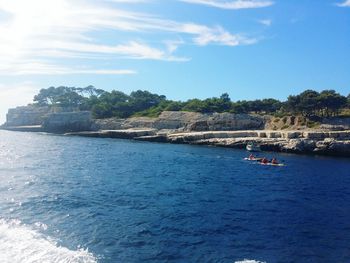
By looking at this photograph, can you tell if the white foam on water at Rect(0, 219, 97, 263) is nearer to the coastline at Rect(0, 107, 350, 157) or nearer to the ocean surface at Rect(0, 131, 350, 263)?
the ocean surface at Rect(0, 131, 350, 263)

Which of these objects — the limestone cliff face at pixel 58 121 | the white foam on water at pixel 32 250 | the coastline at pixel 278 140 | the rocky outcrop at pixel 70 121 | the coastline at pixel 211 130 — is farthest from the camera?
the limestone cliff face at pixel 58 121

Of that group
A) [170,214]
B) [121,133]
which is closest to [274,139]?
[121,133]

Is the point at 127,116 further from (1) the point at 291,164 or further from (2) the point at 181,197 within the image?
(2) the point at 181,197

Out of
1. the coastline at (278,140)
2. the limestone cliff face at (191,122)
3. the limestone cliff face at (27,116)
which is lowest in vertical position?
the coastline at (278,140)

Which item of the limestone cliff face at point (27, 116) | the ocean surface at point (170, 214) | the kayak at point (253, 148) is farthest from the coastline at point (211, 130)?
the ocean surface at point (170, 214)

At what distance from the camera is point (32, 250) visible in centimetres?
2078

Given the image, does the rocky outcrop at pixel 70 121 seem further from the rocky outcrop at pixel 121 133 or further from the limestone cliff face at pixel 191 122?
the rocky outcrop at pixel 121 133

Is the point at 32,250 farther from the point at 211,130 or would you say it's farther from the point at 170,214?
the point at 211,130

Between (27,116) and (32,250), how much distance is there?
141 meters

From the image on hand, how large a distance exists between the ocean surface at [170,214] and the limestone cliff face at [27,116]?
332 feet

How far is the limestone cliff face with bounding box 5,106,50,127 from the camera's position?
150125 millimetres

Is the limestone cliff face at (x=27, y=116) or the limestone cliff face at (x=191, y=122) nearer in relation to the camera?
the limestone cliff face at (x=191, y=122)

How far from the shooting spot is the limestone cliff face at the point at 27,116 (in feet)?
493

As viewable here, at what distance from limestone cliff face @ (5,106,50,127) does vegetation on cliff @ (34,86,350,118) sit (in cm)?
909
